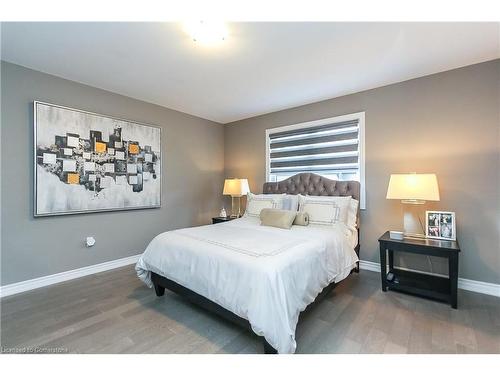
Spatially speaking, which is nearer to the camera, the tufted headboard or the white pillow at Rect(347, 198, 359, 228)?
the white pillow at Rect(347, 198, 359, 228)

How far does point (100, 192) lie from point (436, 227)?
4.23 metres

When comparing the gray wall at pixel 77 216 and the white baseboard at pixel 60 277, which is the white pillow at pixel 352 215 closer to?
the gray wall at pixel 77 216

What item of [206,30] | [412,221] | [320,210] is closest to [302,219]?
[320,210]

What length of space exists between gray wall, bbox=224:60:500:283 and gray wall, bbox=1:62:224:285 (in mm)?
2722

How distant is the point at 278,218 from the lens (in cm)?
289

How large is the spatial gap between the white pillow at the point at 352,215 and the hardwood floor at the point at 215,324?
76 centimetres

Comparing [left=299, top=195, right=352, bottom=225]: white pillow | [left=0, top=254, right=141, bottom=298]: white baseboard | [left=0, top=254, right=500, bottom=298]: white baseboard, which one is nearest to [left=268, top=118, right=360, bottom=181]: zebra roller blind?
[left=299, top=195, right=352, bottom=225]: white pillow

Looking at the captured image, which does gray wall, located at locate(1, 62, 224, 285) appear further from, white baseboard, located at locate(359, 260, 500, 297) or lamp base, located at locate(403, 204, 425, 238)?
white baseboard, located at locate(359, 260, 500, 297)

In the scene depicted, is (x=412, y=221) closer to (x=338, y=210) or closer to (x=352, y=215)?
(x=352, y=215)

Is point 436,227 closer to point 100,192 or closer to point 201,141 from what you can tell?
point 201,141

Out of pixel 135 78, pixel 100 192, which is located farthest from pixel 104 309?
pixel 135 78

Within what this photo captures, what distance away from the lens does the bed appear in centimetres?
153

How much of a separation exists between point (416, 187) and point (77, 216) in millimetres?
4084

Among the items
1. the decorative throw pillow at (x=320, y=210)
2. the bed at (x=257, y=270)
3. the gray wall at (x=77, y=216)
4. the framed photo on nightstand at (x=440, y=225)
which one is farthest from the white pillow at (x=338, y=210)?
the gray wall at (x=77, y=216)
